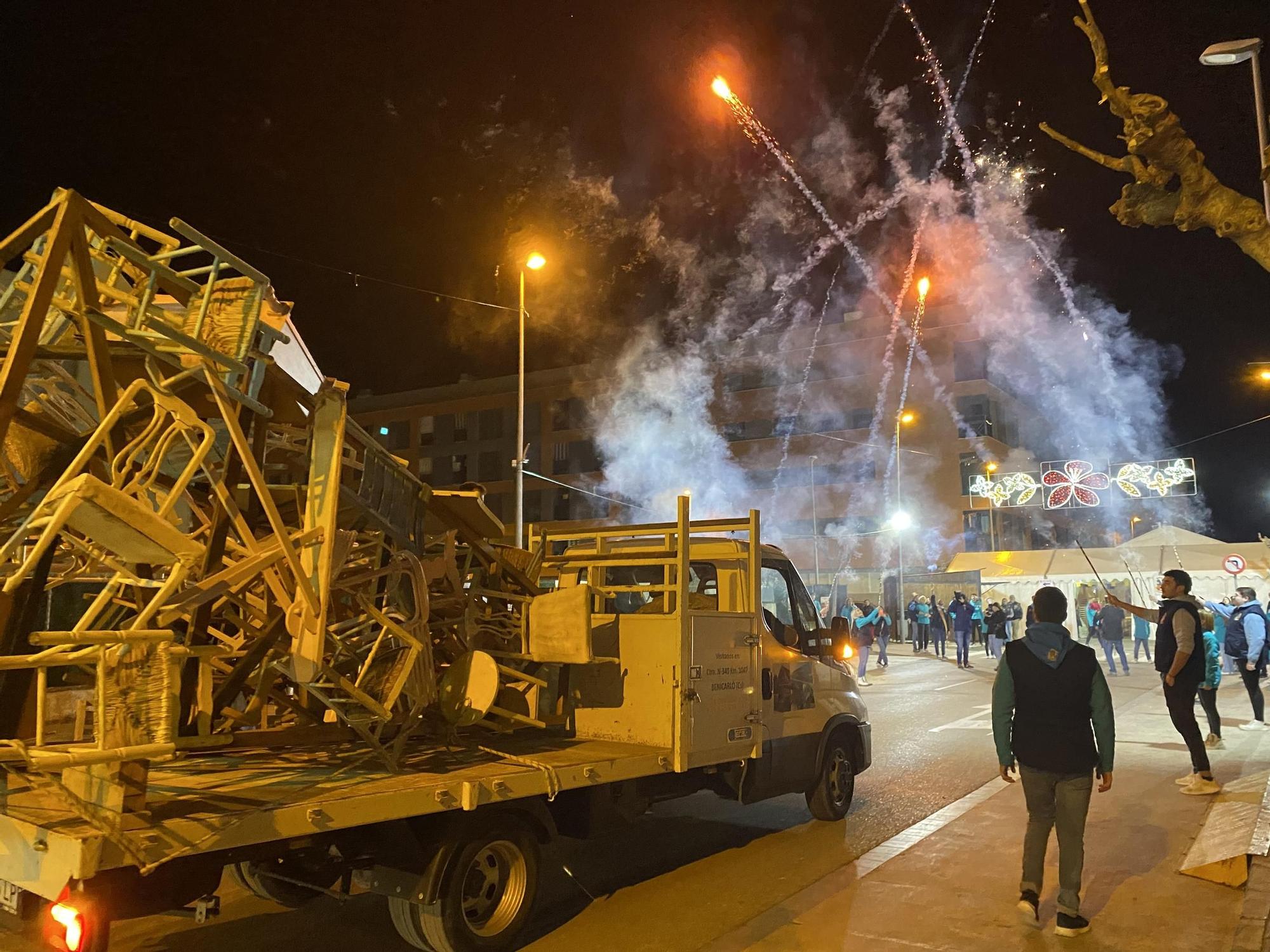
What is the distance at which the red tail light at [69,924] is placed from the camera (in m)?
3.31

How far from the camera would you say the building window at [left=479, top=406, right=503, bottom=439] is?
57.0 meters

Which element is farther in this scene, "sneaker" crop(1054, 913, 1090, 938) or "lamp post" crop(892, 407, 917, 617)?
"lamp post" crop(892, 407, 917, 617)

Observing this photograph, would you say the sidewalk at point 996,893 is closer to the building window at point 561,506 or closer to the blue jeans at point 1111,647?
the blue jeans at point 1111,647

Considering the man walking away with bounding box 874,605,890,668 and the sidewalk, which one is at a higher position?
the man walking away with bounding box 874,605,890,668

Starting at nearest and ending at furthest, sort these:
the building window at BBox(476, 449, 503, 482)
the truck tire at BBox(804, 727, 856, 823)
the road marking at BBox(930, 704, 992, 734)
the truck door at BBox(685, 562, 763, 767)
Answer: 1. the truck door at BBox(685, 562, 763, 767)
2. the truck tire at BBox(804, 727, 856, 823)
3. the road marking at BBox(930, 704, 992, 734)
4. the building window at BBox(476, 449, 503, 482)

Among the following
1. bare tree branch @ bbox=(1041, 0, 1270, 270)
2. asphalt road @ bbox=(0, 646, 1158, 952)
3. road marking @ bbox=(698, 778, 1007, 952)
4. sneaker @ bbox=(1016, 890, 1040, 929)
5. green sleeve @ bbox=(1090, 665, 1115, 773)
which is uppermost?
bare tree branch @ bbox=(1041, 0, 1270, 270)

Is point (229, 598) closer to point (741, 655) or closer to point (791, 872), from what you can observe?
point (741, 655)

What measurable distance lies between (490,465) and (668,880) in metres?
51.9

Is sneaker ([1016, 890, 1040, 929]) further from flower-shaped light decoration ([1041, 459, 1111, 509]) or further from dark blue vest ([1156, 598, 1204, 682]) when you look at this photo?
flower-shaped light decoration ([1041, 459, 1111, 509])

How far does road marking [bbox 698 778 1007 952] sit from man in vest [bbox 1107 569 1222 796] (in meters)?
1.84

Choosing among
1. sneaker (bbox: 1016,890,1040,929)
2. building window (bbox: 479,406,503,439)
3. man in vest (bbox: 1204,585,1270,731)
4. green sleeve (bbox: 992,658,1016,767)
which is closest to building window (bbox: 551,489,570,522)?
building window (bbox: 479,406,503,439)

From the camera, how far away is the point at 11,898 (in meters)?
3.55

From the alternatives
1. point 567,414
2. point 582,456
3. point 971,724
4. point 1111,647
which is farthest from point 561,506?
point 971,724

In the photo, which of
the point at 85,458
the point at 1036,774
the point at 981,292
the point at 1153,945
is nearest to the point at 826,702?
the point at 1036,774
